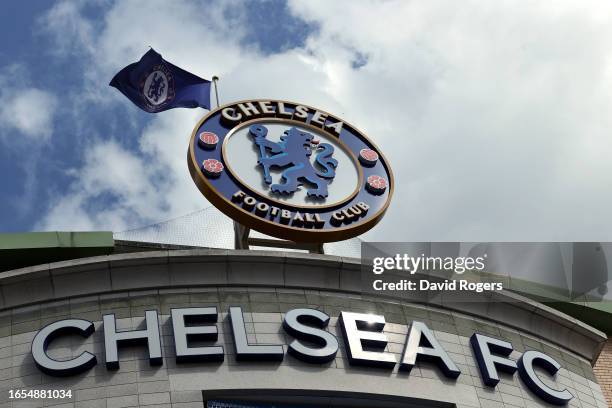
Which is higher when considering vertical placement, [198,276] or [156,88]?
[156,88]

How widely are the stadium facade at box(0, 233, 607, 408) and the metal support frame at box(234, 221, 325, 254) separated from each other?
2383mm

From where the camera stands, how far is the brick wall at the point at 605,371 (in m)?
21.9

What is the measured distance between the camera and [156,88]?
25.4m

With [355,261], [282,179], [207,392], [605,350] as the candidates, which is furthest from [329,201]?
[605,350]

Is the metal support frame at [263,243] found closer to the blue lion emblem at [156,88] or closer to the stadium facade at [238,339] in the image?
the stadium facade at [238,339]

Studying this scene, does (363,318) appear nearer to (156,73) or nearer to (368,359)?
(368,359)

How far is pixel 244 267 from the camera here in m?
18.4

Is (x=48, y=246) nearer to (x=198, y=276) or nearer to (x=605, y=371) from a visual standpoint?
(x=198, y=276)

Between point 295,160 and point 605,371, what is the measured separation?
9.13 m

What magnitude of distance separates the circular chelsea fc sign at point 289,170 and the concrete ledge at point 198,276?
1572 mm

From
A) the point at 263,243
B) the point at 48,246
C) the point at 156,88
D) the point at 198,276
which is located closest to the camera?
the point at 198,276

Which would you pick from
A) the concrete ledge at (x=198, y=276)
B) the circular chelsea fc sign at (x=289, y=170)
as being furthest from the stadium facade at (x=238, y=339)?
the circular chelsea fc sign at (x=289, y=170)

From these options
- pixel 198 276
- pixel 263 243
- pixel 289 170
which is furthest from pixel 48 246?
pixel 289 170

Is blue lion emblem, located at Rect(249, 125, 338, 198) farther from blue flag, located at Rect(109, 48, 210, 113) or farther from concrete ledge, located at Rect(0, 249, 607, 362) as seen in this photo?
blue flag, located at Rect(109, 48, 210, 113)
